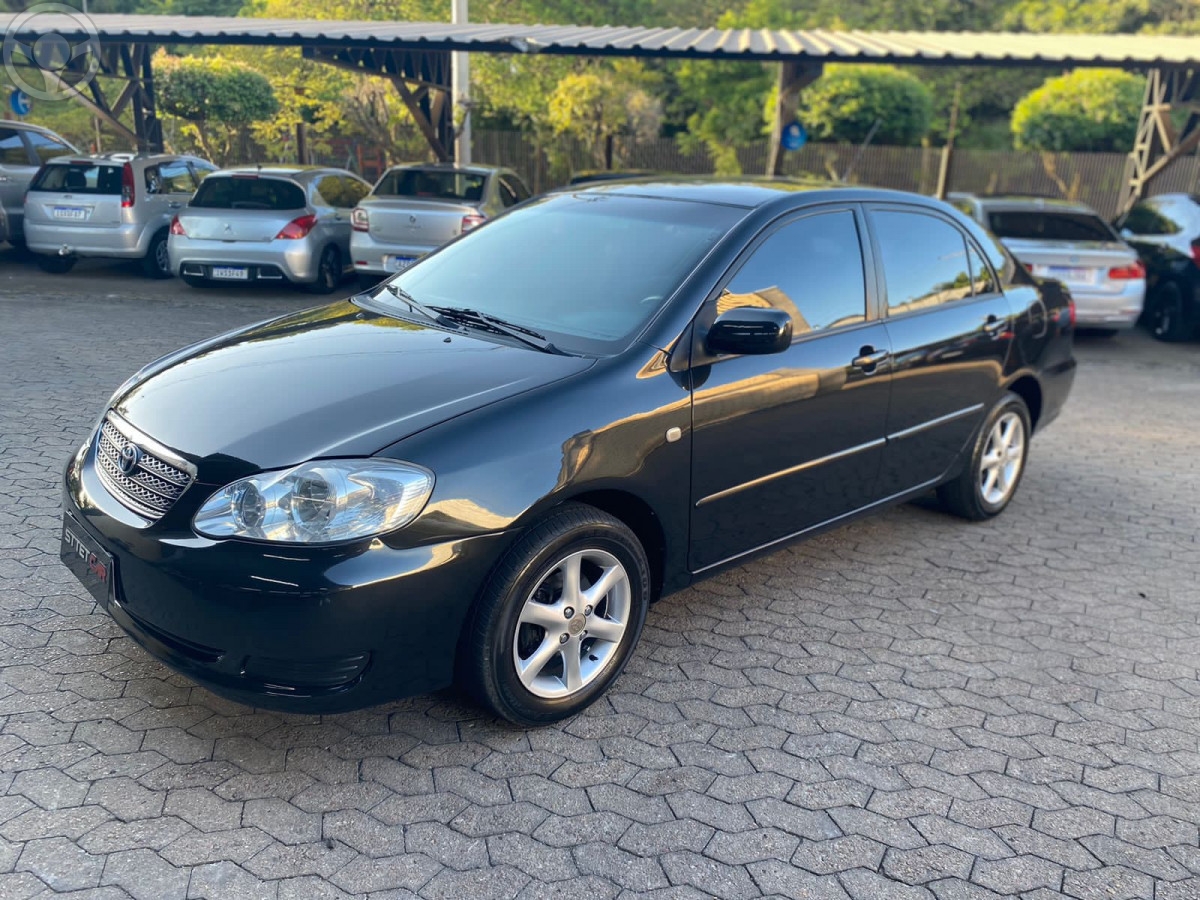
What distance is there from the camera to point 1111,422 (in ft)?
26.1

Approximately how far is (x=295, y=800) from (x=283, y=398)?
1.21 m

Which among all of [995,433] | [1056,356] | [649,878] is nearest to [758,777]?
[649,878]

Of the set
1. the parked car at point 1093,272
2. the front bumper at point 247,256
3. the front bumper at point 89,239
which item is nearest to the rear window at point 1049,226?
the parked car at point 1093,272

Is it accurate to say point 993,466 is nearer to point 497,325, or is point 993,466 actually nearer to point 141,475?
point 497,325

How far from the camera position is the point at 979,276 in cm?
525

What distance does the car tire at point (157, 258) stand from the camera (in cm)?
1237

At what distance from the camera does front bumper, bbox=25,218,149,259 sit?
11.9m

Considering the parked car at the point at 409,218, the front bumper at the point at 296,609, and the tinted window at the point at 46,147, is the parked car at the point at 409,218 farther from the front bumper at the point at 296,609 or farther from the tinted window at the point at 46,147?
the front bumper at the point at 296,609

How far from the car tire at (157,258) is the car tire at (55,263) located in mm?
889

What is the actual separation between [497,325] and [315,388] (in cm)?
80

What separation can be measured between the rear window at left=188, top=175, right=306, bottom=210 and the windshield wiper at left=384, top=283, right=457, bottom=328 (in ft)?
25.5

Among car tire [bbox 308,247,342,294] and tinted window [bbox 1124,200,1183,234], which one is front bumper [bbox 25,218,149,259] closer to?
car tire [bbox 308,247,342,294]

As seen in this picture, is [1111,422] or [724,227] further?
[1111,422]

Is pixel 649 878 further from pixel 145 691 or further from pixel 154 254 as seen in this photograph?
pixel 154 254
